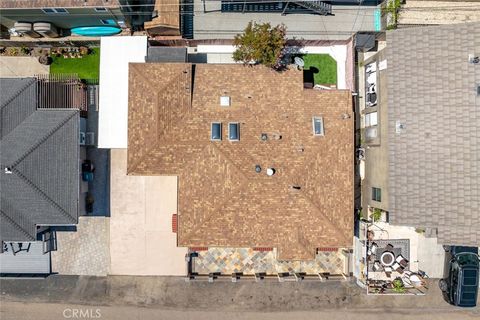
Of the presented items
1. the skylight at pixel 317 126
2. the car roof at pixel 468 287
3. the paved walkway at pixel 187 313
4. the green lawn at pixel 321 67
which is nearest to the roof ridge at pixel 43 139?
the paved walkway at pixel 187 313

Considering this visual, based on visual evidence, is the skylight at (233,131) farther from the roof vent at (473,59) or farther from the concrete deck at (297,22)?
the roof vent at (473,59)

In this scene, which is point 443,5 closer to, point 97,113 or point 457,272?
point 457,272

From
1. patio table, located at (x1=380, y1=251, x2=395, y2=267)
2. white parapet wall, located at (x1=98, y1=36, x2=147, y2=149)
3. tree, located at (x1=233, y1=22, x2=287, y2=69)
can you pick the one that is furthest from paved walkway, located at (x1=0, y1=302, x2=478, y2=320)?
tree, located at (x1=233, y1=22, x2=287, y2=69)

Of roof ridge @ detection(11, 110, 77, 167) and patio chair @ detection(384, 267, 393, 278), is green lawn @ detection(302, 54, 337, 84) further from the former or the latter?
roof ridge @ detection(11, 110, 77, 167)

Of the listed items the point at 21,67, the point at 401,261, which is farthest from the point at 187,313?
the point at 21,67

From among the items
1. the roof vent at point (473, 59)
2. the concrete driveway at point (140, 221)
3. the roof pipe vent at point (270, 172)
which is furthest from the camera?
the concrete driveway at point (140, 221)

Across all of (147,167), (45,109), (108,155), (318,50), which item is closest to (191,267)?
(147,167)
